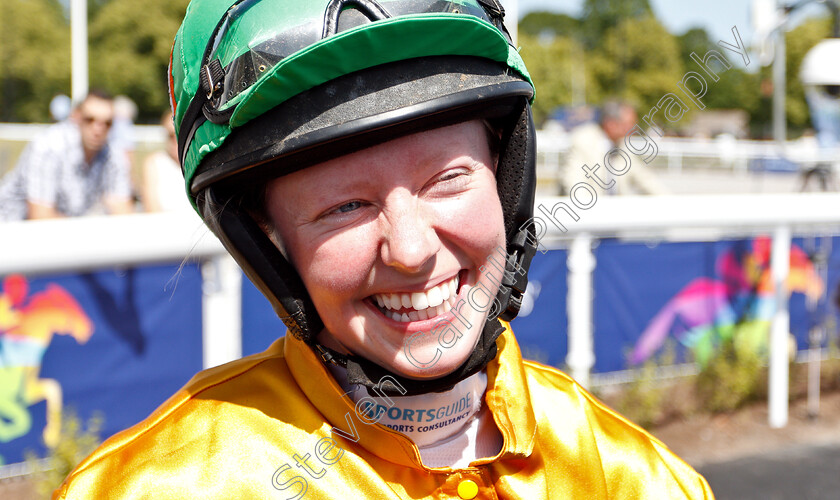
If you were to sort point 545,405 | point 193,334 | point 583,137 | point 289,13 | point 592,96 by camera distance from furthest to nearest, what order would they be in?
point 592,96, point 583,137, point 193,334, point 545,405, point 289,13

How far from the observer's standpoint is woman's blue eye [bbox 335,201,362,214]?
1.30 metres

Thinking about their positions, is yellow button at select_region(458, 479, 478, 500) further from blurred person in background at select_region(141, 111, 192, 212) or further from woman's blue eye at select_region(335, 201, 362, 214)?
blurred person in background at select_region(141, 111, 192, 212)

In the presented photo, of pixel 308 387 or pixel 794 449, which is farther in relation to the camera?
pixel 794 449

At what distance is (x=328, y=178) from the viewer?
129cm

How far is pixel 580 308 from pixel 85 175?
3167 millimetres

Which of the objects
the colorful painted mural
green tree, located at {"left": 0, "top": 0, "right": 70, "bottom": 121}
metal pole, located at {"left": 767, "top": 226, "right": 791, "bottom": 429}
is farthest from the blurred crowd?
green tree, located at {"left": 0, "top": 0, "right": 70, "bottom": 121}

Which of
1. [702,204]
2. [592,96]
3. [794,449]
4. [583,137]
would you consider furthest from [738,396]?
[592,96]

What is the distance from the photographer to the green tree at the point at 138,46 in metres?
42.9

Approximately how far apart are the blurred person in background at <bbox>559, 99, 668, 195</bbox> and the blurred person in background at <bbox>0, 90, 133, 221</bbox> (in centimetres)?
319

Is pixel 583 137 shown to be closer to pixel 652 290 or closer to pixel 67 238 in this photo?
pixel 652 290

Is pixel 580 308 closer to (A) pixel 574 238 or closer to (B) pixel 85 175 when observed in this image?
(A) pixel 574 238

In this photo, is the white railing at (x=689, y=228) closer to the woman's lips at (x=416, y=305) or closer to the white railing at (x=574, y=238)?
the white railing at (x=574, y=238)

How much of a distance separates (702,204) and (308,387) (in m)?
3.56

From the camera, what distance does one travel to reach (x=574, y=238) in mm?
4270
